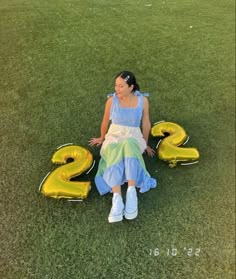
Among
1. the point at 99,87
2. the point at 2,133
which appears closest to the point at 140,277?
the point at 2,133

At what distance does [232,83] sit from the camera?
3387mm

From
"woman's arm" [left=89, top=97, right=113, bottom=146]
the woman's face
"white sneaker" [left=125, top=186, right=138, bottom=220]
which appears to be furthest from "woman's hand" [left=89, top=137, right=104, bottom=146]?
"white sneaker" [left=125, top=186, right=138, bottom=220]

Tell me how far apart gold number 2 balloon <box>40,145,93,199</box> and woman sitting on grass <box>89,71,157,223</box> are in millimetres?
109

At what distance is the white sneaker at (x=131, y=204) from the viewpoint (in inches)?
82.5

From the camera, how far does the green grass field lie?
1.95m

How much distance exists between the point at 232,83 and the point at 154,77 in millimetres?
714

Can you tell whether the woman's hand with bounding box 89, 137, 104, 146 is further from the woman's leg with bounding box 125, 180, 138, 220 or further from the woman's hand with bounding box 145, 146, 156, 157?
the woman's leg with bounding box 125, 180, 138, 220

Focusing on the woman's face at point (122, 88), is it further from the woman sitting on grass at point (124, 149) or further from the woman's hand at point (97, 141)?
the woman's hand at point (97, 141)

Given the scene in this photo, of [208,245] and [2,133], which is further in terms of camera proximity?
[2,133]

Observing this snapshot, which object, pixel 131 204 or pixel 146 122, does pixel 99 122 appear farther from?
pixel 131 204

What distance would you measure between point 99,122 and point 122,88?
2.34 feet

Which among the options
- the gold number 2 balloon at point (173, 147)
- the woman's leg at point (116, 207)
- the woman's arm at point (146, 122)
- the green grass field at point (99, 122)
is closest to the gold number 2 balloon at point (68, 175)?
the green grass field at point (99, 122)

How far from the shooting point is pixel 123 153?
217 cm

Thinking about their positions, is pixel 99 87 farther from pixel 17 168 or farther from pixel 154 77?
pixel 17 168
